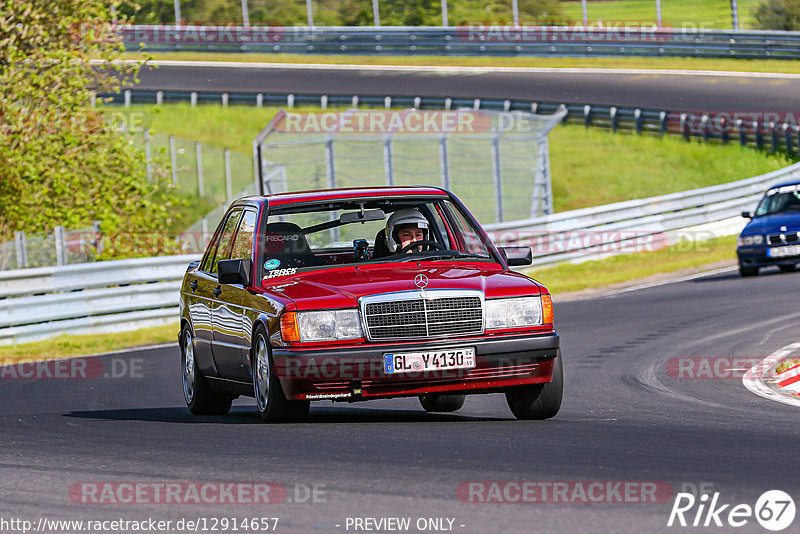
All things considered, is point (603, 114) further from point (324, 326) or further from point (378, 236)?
point (324, 326)

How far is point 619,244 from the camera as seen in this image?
87.1 ft

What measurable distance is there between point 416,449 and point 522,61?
45.6 m

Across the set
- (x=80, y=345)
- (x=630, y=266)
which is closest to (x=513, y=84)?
(x=630, y=266)

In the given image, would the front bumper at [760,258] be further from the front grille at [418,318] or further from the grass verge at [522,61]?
the grass verge at [522,61]

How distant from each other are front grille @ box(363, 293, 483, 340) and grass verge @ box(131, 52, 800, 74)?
39357 mm

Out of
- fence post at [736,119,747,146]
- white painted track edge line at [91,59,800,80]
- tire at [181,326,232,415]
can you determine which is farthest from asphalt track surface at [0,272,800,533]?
white painted track edge line at [91,59,800,80]

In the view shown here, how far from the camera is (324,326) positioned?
8523mm

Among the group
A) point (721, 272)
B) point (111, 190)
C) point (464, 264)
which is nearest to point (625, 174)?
point (721, 272)

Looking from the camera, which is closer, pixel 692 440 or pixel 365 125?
pixel 692 440

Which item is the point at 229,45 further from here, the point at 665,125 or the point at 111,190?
the point at 111,190

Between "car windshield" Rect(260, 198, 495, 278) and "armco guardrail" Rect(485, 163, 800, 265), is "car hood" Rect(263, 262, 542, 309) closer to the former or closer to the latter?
"car windshield" Rect(260, 198, 495, 278)

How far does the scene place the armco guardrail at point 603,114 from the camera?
37875 mm

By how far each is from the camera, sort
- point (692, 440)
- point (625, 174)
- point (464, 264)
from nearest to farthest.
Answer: point (692, 440), point (464, 264), point (625, 174)

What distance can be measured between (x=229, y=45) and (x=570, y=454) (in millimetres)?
49872
